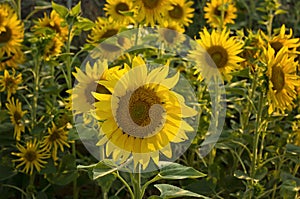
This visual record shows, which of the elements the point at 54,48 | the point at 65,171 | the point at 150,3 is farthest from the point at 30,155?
the point at 150,3

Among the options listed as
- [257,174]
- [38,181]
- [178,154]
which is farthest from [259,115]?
[38,181]

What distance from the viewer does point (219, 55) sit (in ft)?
5.73

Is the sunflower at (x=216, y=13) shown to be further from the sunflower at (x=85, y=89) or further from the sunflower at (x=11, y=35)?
the sunflower at (x=85, y=89)

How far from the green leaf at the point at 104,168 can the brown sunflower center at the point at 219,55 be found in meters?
0.68

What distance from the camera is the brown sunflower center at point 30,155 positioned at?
177cm

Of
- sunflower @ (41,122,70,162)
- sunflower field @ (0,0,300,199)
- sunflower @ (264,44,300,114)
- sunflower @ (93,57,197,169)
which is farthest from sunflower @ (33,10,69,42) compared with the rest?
sunflower @ (93,57,197,169)

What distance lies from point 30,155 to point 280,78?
2.43ft

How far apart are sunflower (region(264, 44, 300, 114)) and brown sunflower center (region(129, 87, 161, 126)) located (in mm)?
445

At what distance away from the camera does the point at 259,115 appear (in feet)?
5.12

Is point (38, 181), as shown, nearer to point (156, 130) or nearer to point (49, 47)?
point (49, 47)

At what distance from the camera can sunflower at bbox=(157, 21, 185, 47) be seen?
2.02 m

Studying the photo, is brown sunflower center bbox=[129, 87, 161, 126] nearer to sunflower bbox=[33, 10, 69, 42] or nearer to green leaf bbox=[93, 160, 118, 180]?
green leaf bbox=[93, 160, 118, 180]

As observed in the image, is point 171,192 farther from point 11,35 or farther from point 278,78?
point 11,35

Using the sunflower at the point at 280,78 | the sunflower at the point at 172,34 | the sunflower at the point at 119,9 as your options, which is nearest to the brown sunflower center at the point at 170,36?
the sunflower at the point at 172,34
